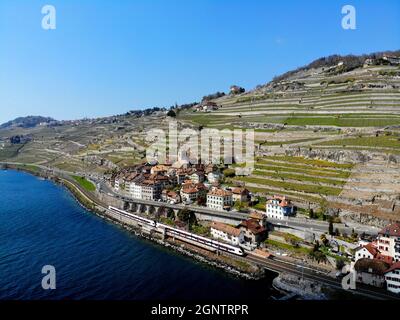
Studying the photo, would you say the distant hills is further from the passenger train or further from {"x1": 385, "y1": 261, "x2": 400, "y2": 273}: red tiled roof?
{"x1": 385, "y1": 261, "x2": 400, "y2": 273}: red tiled roof

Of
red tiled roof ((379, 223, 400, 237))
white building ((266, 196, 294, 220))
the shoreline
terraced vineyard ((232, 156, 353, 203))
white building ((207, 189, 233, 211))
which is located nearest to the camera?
red tiled roof ((379, 223, 400, 237))

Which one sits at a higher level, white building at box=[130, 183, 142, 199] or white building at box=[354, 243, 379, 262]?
white building at box=[130, 183, 142, 199]

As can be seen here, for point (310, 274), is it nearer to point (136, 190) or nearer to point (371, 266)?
point (371, 266)

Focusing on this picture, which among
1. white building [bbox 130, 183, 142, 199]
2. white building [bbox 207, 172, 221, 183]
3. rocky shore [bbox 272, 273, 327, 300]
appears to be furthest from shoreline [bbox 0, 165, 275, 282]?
white building [bbox 207, 172, 221, 183]

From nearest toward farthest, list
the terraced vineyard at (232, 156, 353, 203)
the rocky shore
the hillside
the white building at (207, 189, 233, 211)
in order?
the rocky shore, the hillside, the terraced vineyard at (232, 156, 353, 203), the white building at (207, 189, 233, 211)

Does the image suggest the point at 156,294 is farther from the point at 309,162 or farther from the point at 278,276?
the point at 309,162

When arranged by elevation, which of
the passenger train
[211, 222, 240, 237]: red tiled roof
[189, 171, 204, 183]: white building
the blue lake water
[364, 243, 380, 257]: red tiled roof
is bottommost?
the blue lake water

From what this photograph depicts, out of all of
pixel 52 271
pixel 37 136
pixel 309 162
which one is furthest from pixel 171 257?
pixel 37 136
